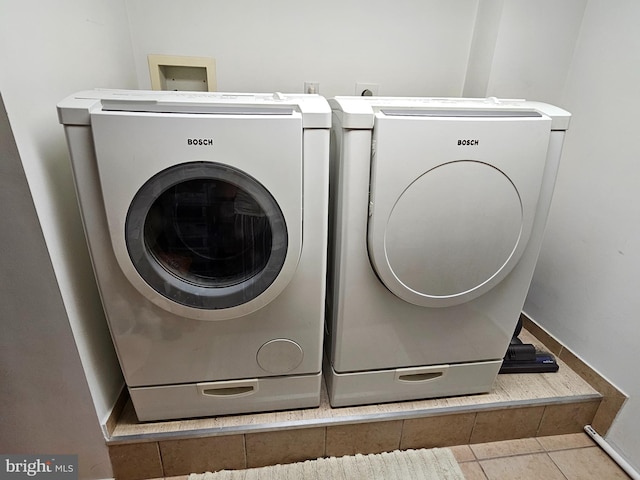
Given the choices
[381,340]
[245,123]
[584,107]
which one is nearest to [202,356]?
[381,340]

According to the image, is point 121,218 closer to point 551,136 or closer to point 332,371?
point 332,371

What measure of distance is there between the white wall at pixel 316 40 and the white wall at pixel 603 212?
0.47 metres

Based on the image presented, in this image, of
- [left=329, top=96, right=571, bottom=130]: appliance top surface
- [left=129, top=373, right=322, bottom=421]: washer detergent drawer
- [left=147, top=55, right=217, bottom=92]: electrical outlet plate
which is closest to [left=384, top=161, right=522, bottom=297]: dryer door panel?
[left=329, top=96, right=571, bottom=130]: appliance top surface

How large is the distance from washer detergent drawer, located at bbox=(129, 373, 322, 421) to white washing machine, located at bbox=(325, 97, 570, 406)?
11cm

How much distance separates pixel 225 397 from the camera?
106cm

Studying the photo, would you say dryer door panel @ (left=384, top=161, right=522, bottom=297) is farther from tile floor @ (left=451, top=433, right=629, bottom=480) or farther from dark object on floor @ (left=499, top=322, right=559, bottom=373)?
tile floor @ (left=451, top=433, right=629, bottom=480)

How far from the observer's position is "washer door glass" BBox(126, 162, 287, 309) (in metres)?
0.80

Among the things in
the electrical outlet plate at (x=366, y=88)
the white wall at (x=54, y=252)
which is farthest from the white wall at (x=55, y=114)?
the electrical outlet plate at (x=366, y=88)

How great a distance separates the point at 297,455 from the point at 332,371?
0.97 ft

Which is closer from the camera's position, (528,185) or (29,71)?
(29,71)

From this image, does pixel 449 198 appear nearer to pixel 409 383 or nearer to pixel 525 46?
pixel 409 383

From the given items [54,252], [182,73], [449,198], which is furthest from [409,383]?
[182,73]

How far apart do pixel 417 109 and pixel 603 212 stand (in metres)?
0.85

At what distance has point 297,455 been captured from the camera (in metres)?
1.12
